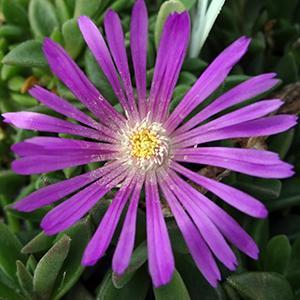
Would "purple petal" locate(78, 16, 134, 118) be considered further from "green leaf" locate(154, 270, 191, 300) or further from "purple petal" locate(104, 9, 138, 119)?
"green leaf" locate(154, 270, 191, 300)

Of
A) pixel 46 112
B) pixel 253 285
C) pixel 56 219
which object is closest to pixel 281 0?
pixel 46 112

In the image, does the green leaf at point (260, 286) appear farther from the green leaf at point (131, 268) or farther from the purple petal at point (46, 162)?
the purple petal at point (46, 162)

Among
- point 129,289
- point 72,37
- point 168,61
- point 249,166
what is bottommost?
point 129,289

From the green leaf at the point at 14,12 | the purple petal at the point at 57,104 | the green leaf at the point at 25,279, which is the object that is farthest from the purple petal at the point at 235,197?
the green leaf at the point at 14,12

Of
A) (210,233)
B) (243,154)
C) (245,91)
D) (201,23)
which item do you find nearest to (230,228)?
(210,233)

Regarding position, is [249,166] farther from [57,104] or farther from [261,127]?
[57,104]

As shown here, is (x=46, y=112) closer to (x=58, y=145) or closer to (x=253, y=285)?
(x=58, y=145)
